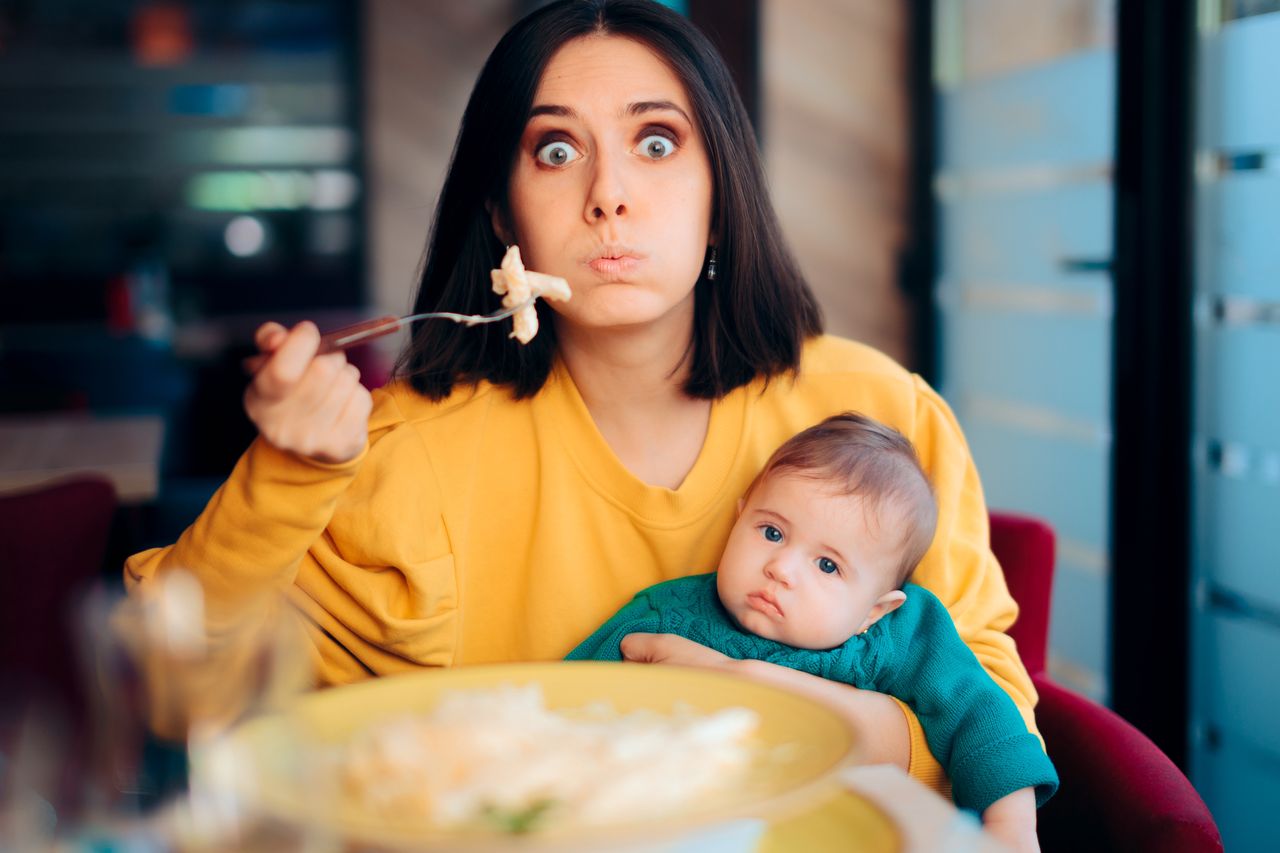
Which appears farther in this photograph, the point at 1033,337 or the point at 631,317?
the point at 1033,337

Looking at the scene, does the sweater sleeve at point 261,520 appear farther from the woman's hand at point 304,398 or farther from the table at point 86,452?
the table at point 86,452

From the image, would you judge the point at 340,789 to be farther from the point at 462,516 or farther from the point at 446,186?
the point at 446,186

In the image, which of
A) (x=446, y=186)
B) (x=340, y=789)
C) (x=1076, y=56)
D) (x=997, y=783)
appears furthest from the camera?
(x=1076, y=56)

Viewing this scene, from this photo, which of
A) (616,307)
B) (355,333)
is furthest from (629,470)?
(355,333)

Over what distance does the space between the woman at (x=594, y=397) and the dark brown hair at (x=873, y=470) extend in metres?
0.08

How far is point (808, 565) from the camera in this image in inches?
55.0

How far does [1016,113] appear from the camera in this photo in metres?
3.90

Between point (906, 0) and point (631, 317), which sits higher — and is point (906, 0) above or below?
above

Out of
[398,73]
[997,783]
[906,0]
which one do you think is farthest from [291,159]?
[997,783]

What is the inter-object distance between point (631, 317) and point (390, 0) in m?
8.29

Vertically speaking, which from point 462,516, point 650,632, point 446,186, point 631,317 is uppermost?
point 446,186

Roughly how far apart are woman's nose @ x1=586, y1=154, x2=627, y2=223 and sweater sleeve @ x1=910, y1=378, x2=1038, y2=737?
502 millimetres

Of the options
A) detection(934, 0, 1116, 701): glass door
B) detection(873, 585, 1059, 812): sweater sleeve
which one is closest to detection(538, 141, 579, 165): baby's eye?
detection(873, 585, 1059, 812): sweater sleeve

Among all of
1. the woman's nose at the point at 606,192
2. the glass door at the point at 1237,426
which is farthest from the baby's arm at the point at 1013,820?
the glass door at the point at 1237,426
